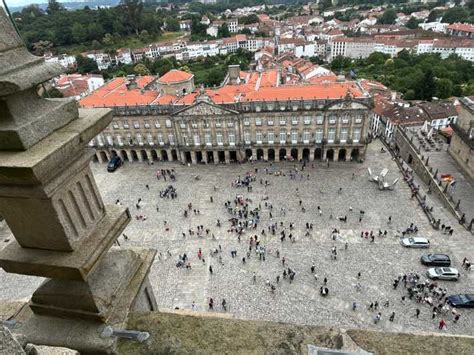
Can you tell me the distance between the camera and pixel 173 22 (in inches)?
5123

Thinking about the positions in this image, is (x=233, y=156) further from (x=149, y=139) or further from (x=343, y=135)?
(x=343, y=135)

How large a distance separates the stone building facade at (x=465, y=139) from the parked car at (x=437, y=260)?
1344cm

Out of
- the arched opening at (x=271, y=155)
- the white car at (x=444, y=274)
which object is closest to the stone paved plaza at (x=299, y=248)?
the white car at (x=444, y=274)

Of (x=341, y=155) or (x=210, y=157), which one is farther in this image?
(x=210, y=157)

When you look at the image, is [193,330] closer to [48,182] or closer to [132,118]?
[48,182]

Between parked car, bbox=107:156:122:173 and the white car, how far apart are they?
110ft

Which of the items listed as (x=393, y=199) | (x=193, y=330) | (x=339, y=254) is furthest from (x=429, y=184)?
(x=193, y=330)

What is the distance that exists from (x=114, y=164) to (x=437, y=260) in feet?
112

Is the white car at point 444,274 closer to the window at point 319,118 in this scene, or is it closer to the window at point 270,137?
the window at point 319,118

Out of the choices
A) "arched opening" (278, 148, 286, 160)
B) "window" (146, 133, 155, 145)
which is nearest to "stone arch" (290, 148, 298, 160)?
"arched opening" (278, 148, 286, 160)

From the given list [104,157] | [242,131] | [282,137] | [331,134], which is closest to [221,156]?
[242,131]

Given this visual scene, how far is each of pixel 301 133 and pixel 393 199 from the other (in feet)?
39.7

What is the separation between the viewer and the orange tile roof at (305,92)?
118 ft

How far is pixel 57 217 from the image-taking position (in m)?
2.93
